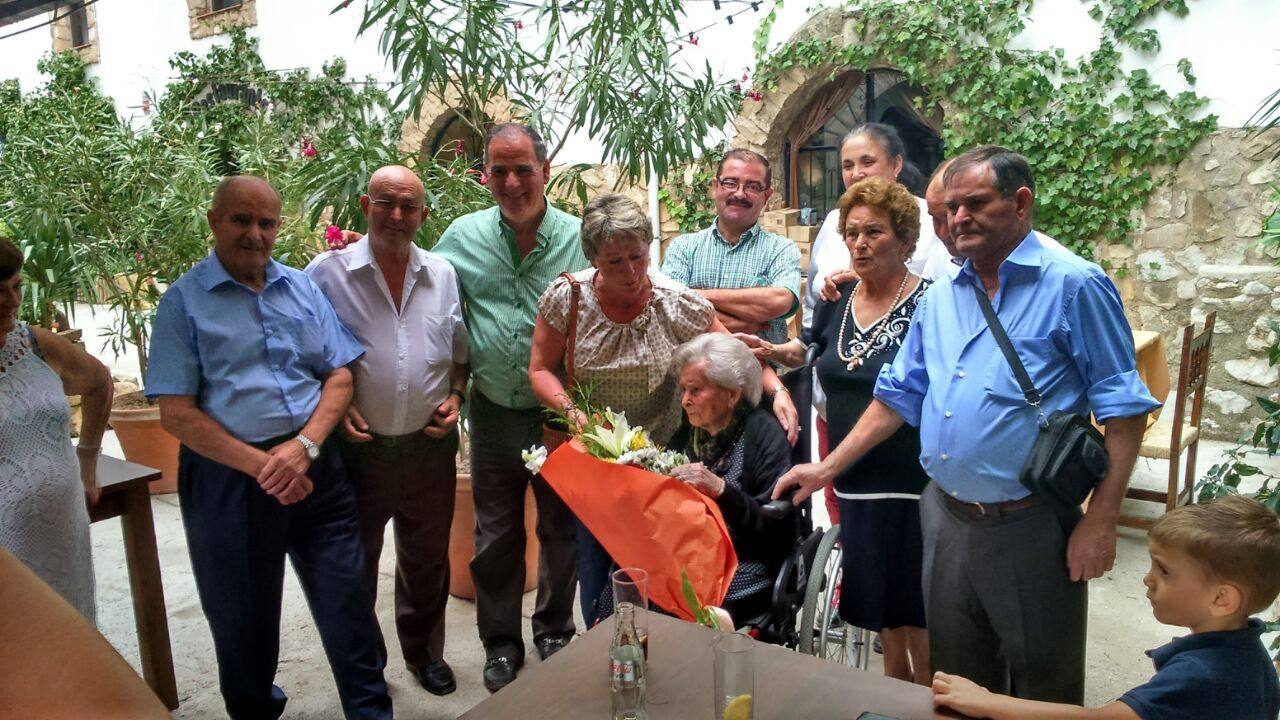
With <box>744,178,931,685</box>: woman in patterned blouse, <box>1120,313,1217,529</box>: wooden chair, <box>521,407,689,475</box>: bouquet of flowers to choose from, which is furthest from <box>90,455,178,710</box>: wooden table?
<box>1120,313,1217,529</box>: wooden chair

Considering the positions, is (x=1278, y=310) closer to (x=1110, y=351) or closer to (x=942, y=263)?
(x=942, y=263)

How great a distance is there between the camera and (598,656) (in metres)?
2.03

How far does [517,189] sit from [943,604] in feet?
6.22

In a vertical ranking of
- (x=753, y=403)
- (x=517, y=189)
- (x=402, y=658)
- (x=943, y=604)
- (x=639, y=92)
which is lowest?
(x=402, y=658)

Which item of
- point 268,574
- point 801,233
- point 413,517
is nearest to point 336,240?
point 413,517

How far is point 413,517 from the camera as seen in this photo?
335cm

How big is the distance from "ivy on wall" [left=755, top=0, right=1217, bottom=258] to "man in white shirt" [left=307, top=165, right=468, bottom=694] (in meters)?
5.52

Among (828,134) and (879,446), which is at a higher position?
(828,134)

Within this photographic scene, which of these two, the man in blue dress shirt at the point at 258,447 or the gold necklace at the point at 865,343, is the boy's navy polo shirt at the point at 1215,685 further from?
the man in blue dress shirt at the point at 258,447

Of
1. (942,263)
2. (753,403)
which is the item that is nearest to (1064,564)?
(753,403)

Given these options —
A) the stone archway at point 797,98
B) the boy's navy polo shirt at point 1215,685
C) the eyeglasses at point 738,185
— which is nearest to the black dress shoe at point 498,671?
the eyeglasses at point 738,185

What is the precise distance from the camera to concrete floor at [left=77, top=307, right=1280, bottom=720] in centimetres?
340

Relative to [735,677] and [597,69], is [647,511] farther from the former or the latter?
[597,69]

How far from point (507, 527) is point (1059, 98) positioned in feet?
18.9
